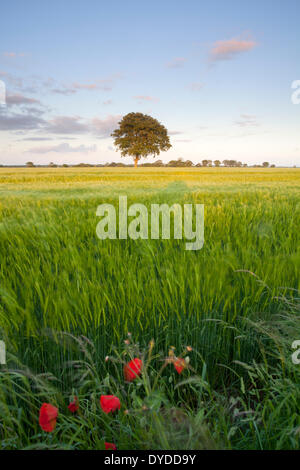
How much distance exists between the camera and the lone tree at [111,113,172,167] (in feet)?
145

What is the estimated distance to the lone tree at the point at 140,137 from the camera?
44172 millimetres

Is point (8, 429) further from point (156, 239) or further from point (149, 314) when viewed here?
point (156, 239)

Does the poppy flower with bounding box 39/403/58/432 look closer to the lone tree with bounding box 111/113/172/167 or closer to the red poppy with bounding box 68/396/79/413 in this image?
the red poppy with bounding box 68/396/79/413

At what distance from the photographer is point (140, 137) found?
45031mm

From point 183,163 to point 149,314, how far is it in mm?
52246
